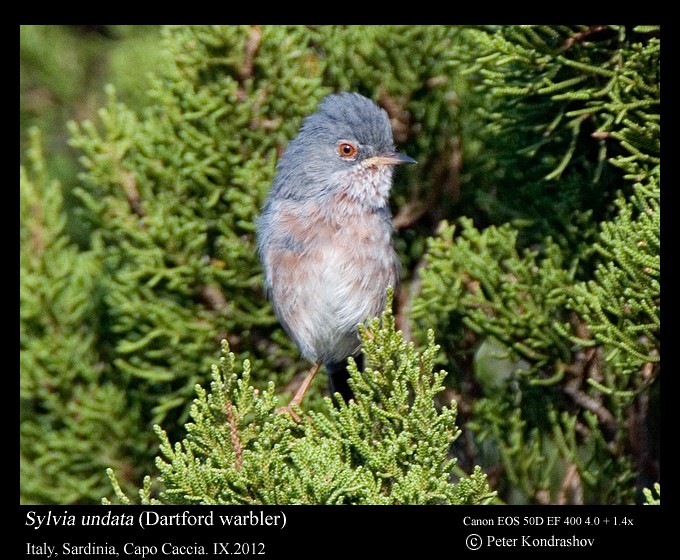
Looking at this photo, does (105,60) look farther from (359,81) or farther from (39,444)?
(39,444)

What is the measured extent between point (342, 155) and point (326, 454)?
203 cm

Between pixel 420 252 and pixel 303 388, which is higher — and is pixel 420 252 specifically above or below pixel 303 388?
above

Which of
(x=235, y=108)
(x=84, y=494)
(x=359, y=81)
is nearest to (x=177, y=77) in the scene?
(x=235, y=108)

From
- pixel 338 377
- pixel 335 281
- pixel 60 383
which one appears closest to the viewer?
pixel 335 281

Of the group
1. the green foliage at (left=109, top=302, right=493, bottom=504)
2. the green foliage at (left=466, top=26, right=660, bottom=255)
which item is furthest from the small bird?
the green foliage at (left=109, top=302, right=493, bottom=504)

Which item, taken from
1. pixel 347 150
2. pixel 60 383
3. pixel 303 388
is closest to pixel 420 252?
pixel 347 150

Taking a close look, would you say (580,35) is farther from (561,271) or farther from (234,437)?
(234,437)

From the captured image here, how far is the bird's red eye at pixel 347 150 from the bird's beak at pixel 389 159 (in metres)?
0.11

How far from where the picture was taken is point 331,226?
4441 millimetres

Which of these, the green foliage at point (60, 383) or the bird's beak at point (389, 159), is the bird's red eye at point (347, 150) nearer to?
the bird's beak at point (389, 159)

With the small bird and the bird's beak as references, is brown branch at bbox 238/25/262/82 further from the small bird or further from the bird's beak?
the bird's beak

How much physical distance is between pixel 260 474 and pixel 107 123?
8.27ft

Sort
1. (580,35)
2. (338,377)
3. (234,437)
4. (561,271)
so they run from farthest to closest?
(338,377)
(561,271)
(580,35)
(234,437)

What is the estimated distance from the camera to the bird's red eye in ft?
14.8
